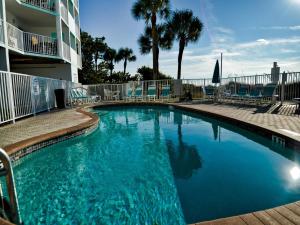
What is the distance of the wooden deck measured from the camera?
1802 millimetres

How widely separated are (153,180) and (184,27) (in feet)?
60.7

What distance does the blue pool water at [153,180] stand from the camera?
2543 mm

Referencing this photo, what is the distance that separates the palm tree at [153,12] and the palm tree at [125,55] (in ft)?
74.7

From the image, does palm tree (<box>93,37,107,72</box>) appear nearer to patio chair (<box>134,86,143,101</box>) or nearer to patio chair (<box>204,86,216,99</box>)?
patio chair (<box>134,86,143,101</box>)

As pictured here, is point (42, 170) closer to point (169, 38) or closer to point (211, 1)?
point (211, 1)

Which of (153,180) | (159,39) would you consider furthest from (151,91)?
(153,180)

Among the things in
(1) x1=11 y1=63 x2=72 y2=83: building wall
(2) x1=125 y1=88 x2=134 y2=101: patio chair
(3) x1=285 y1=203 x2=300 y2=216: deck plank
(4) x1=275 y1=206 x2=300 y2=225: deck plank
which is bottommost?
(3) x1=285 y1=203 x2=300 y2=216: deck plank

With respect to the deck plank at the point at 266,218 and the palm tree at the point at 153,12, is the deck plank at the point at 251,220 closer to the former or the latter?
the deck plank at the point at 266,218

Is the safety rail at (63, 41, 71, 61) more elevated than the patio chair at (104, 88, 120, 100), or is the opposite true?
the safety rail at (63, 41, 71, 61)

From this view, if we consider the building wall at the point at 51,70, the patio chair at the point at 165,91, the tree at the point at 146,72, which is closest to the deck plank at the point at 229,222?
the patio chair at the point at 165,91

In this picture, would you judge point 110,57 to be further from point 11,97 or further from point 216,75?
point 11,97

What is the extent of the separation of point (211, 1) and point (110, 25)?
761 cm

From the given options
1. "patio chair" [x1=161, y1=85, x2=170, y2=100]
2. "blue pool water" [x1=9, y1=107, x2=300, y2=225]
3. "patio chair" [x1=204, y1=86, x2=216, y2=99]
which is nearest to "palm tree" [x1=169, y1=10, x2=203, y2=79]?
"patio chair" [x1=161, y1=85, x2=170, y2=100]

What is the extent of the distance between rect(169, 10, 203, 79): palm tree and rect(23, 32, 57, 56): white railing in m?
10.6
